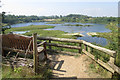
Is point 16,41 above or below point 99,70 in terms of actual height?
above

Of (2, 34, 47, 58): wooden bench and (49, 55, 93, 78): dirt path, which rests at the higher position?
(2, 34, 47, 58): wooden bench

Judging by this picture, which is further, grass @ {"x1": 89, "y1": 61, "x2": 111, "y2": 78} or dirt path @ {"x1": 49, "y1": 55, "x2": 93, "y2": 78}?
dirt path @ {"x1": 49, "y1": 55, "x2": 93, "y2": 78}

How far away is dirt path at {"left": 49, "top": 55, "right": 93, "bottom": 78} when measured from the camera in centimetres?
399

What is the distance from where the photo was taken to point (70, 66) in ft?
15.2

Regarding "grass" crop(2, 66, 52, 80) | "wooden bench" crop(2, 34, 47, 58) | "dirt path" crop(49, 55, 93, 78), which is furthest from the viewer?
"wooden bench" crop(2, 34, 47, 58)

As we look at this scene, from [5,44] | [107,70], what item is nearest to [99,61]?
[107,70]

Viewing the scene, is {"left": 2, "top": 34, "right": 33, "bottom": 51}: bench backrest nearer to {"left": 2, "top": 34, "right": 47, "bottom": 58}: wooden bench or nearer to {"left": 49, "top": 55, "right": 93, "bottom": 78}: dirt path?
{"left": 2, "top": 34, "right": 47, "bottom": 58}: wooden bench

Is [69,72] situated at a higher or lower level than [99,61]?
lower

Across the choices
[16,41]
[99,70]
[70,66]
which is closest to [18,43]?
[16,41]

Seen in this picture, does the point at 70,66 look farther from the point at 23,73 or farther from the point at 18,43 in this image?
the point at 18,43

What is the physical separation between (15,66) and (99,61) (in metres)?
3.67

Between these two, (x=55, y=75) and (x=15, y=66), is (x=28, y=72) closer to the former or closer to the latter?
(x=15, y=66)

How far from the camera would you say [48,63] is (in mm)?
4832

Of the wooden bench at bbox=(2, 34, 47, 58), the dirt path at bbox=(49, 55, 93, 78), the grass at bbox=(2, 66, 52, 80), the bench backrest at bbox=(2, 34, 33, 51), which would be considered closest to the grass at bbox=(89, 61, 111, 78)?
the dirt path at bbox=(49, 55, 93, 78)
